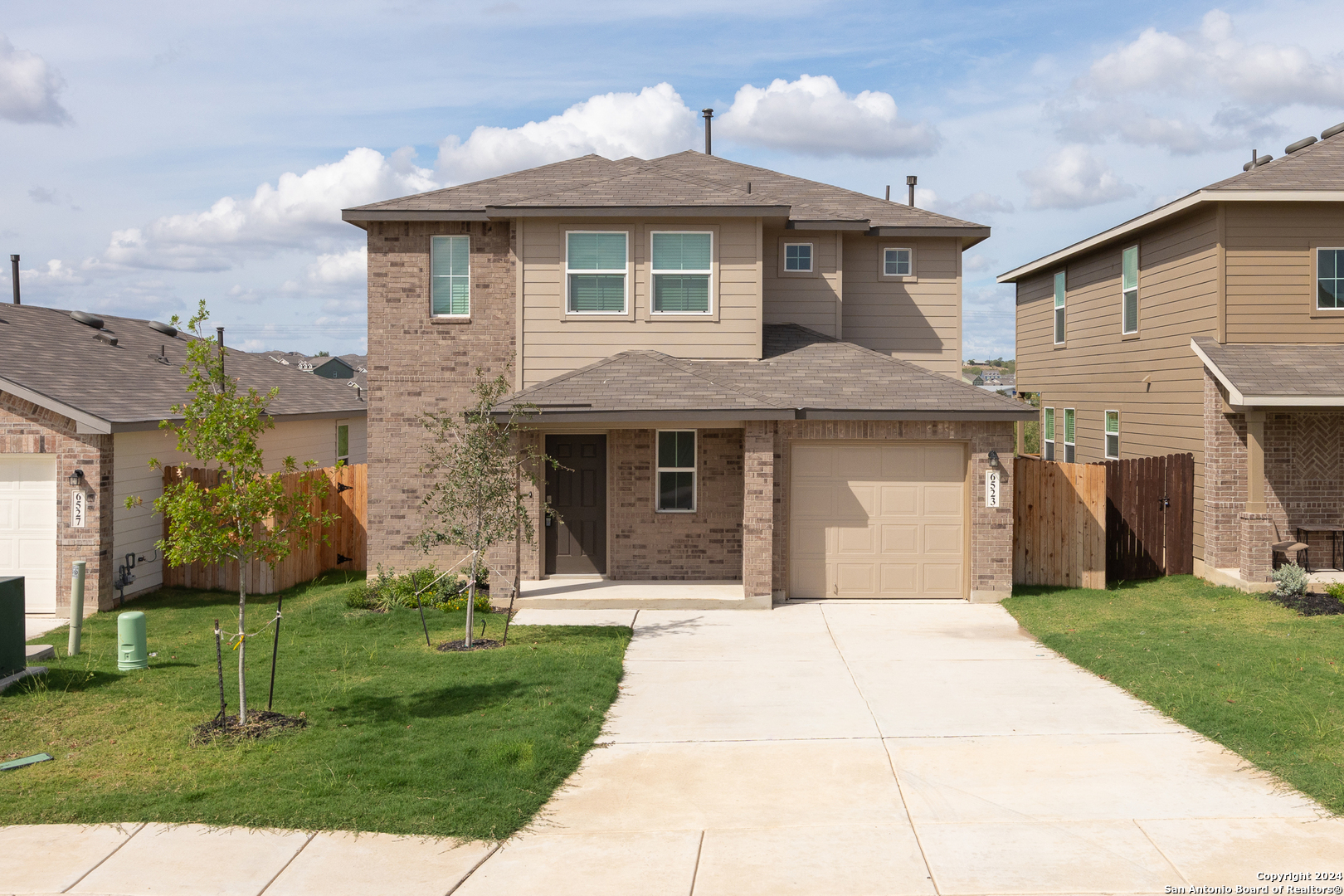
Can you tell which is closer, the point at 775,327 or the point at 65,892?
the point at 65,892

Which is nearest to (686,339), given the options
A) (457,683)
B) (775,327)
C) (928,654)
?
(775,327)

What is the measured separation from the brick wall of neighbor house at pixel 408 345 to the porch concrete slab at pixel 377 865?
10179mm

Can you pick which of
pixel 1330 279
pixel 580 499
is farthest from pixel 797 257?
pixel 1330 279

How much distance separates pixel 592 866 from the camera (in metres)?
6.18

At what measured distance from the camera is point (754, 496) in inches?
567

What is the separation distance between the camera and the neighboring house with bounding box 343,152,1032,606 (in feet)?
48.2

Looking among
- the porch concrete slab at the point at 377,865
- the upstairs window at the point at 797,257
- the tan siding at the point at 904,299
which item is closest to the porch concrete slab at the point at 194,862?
the porch concrete slab at the point at 377,865

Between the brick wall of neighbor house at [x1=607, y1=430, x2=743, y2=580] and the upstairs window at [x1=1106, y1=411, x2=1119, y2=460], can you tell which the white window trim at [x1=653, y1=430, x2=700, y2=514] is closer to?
the brick wall of neighbor house at [x1=607, y1=430, x2=743, y2=580]

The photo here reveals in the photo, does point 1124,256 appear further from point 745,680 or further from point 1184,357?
point 745,680

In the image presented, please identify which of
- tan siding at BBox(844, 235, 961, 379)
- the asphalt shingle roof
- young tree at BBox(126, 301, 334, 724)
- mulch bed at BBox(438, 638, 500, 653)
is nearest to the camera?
young tree at BBox(126, 301, 334, 724)

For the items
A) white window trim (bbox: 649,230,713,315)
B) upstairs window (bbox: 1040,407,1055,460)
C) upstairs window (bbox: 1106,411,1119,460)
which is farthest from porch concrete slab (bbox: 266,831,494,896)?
upstairs window (bbox: 1040,407,1055,460)

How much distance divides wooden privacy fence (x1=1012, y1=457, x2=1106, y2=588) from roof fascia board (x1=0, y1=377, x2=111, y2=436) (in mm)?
13825

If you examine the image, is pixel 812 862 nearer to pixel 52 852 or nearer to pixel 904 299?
pixel 52 852

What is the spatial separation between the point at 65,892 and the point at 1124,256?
63.7 ft
